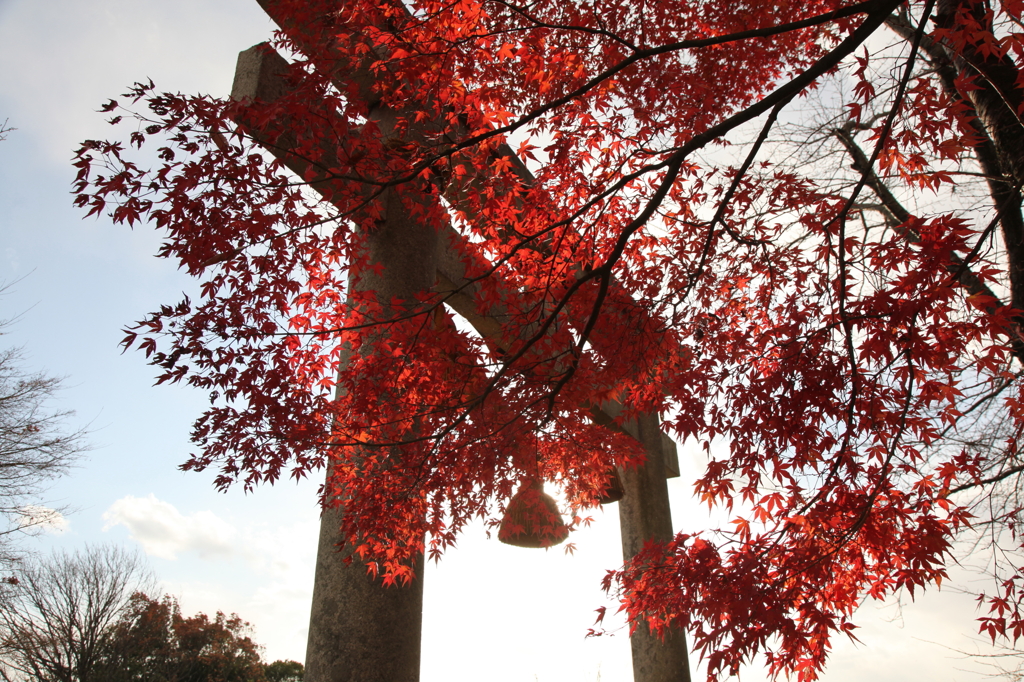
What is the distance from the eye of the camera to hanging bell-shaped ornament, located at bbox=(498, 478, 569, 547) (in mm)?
6895

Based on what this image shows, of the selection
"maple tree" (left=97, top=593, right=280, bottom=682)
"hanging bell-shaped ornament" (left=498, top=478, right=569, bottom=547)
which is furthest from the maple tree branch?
"maple tree" (left=97, top=593, right=280, bottom=682)

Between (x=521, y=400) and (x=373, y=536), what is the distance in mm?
1360

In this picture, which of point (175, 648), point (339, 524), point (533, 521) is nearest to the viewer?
point (339, 524)

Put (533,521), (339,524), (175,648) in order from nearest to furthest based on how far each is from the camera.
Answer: (339,524) → (533,521) → (175,648)

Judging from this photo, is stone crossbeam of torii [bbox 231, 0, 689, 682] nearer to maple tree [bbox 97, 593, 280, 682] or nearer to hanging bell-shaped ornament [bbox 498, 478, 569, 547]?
hanging bell-shaped ornament [bbox 498, 478, 569, 547]

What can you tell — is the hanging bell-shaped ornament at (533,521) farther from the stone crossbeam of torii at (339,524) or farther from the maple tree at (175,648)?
the maple tree at (175,648)

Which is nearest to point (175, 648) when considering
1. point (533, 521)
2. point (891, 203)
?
point (533, 521)

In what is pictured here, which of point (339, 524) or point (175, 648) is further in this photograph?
point (175, 648)

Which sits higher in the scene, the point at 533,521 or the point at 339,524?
the point at 533,521

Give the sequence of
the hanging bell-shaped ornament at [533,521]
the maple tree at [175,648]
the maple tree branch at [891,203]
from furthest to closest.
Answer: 1. the maple tree at [175,648]
2. the hanging bell-shaped ornament at [533,521]
3. the maple tree branch at [891,203]

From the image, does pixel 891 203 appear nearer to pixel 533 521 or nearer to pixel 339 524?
pixel 533 521

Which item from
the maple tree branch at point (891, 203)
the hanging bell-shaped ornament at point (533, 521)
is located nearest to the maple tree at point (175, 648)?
the hanging bell-shaped ornament at point (533, 521)

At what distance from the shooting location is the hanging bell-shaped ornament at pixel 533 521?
689 cm

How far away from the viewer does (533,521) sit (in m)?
6.91
